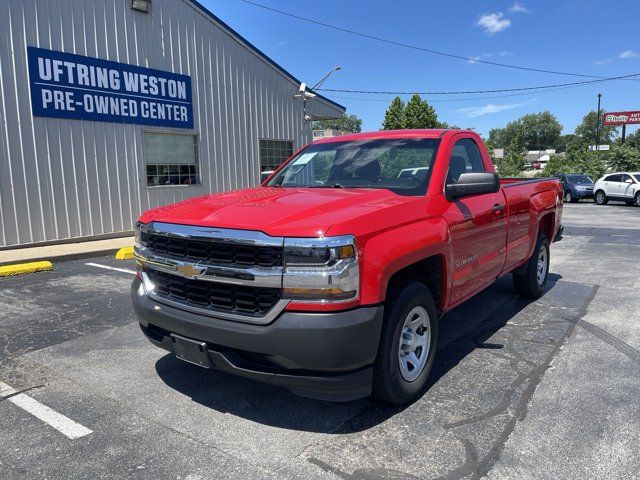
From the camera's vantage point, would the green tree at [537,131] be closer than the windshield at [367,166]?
No

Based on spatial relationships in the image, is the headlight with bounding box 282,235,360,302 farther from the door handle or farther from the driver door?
the door handle

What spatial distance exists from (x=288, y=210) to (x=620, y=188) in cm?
2579

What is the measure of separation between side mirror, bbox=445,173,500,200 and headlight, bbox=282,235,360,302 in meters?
1.33

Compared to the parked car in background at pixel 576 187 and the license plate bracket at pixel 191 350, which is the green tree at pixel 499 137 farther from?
the license plate bracket at pixel 191 350

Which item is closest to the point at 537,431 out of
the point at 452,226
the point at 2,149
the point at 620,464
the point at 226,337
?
the point at 620,464

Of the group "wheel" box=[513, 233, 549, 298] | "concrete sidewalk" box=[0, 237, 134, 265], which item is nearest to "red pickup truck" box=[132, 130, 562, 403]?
"wheel" box=[513, 233, 549, 298]

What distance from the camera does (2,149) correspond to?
30.0 feet

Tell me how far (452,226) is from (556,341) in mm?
1885

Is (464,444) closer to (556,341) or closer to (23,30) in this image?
(556,341)

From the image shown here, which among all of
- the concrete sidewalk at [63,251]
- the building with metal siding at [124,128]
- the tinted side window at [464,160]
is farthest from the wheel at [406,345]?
the building with metal siding at [124,128]

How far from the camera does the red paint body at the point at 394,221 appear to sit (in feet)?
9.25

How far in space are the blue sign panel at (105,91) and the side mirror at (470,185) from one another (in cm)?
898

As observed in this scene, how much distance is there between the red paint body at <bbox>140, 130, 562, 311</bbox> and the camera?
2818mm

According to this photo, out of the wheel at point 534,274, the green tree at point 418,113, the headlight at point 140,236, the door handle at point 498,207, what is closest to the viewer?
the headlight at point 140,236
